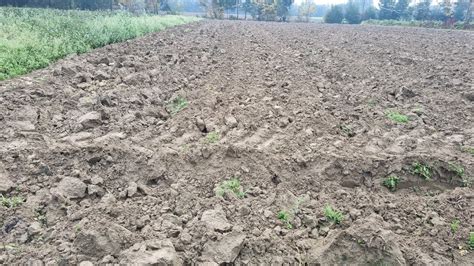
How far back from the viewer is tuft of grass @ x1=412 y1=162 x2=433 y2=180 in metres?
3.94

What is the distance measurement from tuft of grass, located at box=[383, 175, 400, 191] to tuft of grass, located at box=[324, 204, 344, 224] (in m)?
0.88

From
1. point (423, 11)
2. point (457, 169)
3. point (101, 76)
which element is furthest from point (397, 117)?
point (423, 11)

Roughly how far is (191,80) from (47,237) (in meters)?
5.35

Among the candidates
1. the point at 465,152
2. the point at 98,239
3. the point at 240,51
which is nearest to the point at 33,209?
the point at 98,239

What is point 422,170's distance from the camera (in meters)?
3.99

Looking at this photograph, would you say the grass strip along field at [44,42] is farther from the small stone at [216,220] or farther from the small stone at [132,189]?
the small stone at [216,220]

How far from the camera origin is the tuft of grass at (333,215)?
3.20m

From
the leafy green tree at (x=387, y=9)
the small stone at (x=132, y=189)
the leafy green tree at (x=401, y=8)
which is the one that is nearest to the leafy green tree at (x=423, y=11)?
the leafy green tree at (x=401, y=8)

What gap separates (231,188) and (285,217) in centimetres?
66

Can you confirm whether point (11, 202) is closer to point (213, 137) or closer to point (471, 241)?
point (213, 137)

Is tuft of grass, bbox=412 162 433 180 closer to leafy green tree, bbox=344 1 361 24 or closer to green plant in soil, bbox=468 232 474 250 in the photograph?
green plant in soil, bbox=468 232 474 250

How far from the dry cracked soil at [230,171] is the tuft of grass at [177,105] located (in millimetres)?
54

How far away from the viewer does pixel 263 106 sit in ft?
19.4

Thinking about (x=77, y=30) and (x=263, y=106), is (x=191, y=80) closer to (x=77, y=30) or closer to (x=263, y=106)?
(x=263, y=106)
